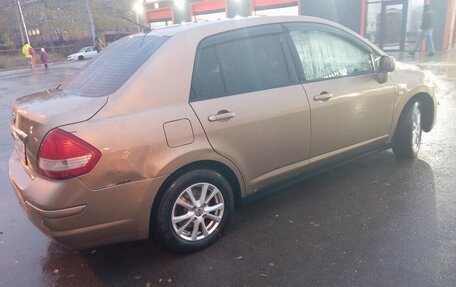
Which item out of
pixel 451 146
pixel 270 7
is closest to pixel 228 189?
pixel 451 146

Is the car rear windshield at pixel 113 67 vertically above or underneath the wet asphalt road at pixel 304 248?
above

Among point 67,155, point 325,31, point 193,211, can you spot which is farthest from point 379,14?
point 67,155

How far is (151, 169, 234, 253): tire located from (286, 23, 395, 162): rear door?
41.6 inches

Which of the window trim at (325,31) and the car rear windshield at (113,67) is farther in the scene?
the window trim at (325,31)

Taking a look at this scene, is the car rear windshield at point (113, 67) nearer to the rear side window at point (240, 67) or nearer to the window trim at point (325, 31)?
the rear side window at point (240, 67)

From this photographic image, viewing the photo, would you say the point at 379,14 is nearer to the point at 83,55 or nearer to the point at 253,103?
the point at 253,103

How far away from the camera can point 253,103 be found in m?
3.16

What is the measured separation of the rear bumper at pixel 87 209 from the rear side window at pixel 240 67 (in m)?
0.82

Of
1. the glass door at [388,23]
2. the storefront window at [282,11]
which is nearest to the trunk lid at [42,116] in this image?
the glass door at [388,23]

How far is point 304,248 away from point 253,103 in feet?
3.94

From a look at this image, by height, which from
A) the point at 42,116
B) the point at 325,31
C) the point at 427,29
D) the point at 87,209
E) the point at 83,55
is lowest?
the point at 83,55

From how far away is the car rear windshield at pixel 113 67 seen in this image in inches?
113

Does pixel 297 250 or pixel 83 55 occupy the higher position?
pixel 297 250

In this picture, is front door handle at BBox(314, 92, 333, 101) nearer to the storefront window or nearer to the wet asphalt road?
the wet asphalt road
